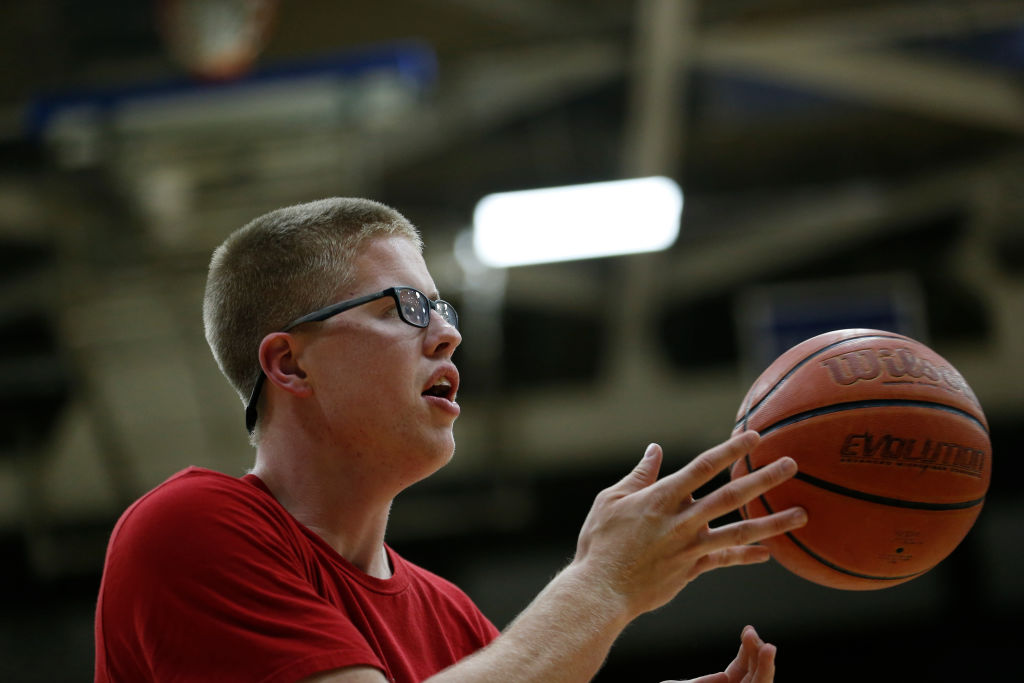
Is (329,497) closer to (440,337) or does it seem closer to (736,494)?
(440,337)

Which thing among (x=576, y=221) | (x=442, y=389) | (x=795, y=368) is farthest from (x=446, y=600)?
(x=576, y=221)

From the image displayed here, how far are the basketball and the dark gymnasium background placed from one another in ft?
20.6

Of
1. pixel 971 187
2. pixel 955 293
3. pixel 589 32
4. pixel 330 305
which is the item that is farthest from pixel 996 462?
pixel 330 305

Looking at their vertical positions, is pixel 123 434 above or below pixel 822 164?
below

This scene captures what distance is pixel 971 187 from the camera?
11.6 m

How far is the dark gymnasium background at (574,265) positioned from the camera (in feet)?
31.9

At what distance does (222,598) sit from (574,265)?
403 inches

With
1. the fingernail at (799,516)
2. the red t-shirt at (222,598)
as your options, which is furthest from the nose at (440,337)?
the fingernail at (799,516)

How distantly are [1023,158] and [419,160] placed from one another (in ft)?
19.4

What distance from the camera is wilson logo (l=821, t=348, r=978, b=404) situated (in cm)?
280

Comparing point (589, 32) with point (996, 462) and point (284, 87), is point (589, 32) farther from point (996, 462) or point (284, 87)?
point (996, 462)

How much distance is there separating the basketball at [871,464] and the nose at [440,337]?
0.76 metres

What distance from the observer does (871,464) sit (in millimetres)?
2686

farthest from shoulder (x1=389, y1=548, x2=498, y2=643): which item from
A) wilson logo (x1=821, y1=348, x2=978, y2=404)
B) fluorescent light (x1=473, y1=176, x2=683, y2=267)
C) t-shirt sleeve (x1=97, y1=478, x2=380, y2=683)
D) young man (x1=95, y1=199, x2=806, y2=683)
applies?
fluorescent light (x1=473, y1=176, x2=683, y2=267)
